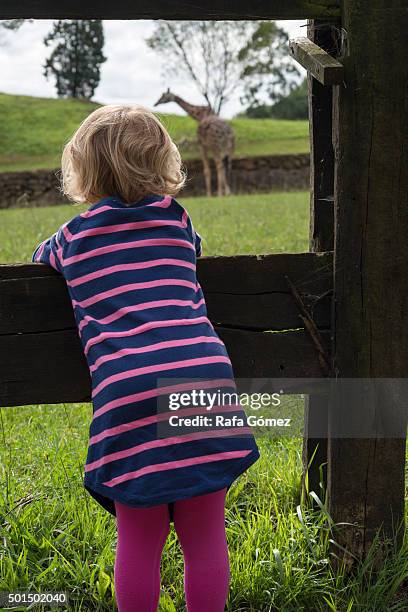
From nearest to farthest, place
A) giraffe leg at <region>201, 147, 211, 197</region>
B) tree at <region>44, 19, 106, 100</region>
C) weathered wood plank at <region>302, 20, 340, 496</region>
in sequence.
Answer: weathered wood plank at <region>302, 20, 340, 496</region>
giraffe leg at <region>201, 147, 211, 197</region>
tree at <region>44, 19, 106, 100</region>

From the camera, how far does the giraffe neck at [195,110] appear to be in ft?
76.2

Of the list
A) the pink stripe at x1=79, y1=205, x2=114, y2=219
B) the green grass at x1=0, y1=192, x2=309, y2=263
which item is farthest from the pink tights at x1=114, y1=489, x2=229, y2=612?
the green grass at x1=0, y1=192, x2=309, y2=263

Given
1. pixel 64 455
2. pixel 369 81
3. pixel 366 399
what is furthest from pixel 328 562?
pixel 369 81

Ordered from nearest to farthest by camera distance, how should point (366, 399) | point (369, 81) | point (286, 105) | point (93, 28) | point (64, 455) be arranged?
point (369, 81) < point (366, 399) < point (64, 455) < point (93, 28) < point (286, 105)

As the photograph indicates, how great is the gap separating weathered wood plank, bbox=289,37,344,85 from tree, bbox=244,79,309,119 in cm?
4140

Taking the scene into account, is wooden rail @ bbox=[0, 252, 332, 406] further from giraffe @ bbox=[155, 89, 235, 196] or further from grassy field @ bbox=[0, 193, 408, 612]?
giraffe @ bbox=[155, 89, 235, 196]

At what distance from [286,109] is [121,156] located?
1675 inches

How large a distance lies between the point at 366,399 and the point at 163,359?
72cm

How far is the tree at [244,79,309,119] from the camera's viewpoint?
141ft

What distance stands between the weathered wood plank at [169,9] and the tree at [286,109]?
41492 mm

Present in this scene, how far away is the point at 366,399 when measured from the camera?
91.0 inches

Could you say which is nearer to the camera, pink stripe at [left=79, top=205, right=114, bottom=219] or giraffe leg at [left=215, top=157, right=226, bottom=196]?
pink stripe at [left=79, top=205, right=114, bottom=219]

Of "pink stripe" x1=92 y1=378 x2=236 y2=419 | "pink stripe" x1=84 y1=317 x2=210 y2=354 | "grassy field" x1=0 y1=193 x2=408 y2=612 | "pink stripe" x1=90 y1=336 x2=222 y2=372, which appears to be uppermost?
"pink stripe" x1=84 y1=317 x2=210 y2=354

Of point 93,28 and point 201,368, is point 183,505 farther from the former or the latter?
point 93,28
